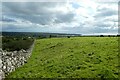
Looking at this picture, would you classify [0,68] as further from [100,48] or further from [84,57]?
[100,48]

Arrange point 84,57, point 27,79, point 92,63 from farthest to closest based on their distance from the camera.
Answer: point 84,57 < point 92,63 < point 27,79

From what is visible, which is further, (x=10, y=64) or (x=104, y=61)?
(x=10, y=64)

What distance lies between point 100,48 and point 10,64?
45.5 ft

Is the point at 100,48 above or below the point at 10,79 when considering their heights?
above

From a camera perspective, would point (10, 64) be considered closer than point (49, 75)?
No

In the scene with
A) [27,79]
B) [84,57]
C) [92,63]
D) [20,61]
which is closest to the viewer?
[27,79]

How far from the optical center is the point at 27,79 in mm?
26016

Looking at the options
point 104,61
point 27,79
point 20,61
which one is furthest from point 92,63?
point 20,61

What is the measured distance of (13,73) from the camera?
30.2 meters

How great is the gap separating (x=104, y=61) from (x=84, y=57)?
3263mm

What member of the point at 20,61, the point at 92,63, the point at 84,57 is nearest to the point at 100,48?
the point at 84,57

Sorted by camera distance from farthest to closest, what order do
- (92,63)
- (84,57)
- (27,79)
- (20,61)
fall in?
(20,61), (84,57), (92,63), (27,79)

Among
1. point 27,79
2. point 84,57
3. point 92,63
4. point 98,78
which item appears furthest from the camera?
point 84,57

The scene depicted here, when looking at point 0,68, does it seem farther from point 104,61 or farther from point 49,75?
point 104,61
